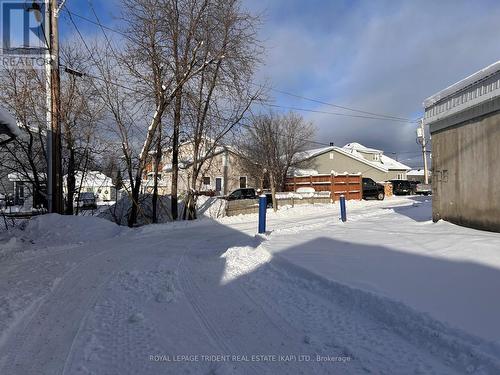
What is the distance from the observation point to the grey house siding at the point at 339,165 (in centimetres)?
5284

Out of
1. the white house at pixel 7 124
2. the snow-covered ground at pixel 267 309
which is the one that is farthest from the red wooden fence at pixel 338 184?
the white house at pixel 7 124

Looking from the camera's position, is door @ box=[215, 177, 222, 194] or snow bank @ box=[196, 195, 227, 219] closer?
snow bank @ box=[196, 195, 227, 219]

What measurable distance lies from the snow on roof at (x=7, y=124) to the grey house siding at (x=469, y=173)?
30.5 feet

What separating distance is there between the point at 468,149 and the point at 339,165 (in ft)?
153

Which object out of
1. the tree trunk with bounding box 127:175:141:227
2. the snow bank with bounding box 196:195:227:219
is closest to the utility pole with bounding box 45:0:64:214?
the tree trunk with bounding box 127:175:141:227

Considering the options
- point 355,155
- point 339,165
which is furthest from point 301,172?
point 355,155

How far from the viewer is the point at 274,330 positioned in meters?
4.54

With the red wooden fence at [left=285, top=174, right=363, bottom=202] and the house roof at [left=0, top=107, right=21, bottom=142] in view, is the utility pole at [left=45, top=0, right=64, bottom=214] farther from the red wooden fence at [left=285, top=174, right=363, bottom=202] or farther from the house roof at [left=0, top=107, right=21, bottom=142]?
the red wooden fence at [left=285, top=174, right=363, bottom=202]

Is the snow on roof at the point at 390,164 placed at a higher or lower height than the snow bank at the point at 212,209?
higher

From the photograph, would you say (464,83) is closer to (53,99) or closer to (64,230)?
(64,230)

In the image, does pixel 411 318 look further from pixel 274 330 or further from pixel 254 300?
pixel 254 300

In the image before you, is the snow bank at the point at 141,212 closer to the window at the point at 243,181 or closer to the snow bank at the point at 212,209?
the snow bank at the point at 212,209

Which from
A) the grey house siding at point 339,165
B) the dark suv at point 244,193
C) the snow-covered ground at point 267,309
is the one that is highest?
the grey house siding at point 339,165

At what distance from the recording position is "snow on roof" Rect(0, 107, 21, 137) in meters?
6.85
